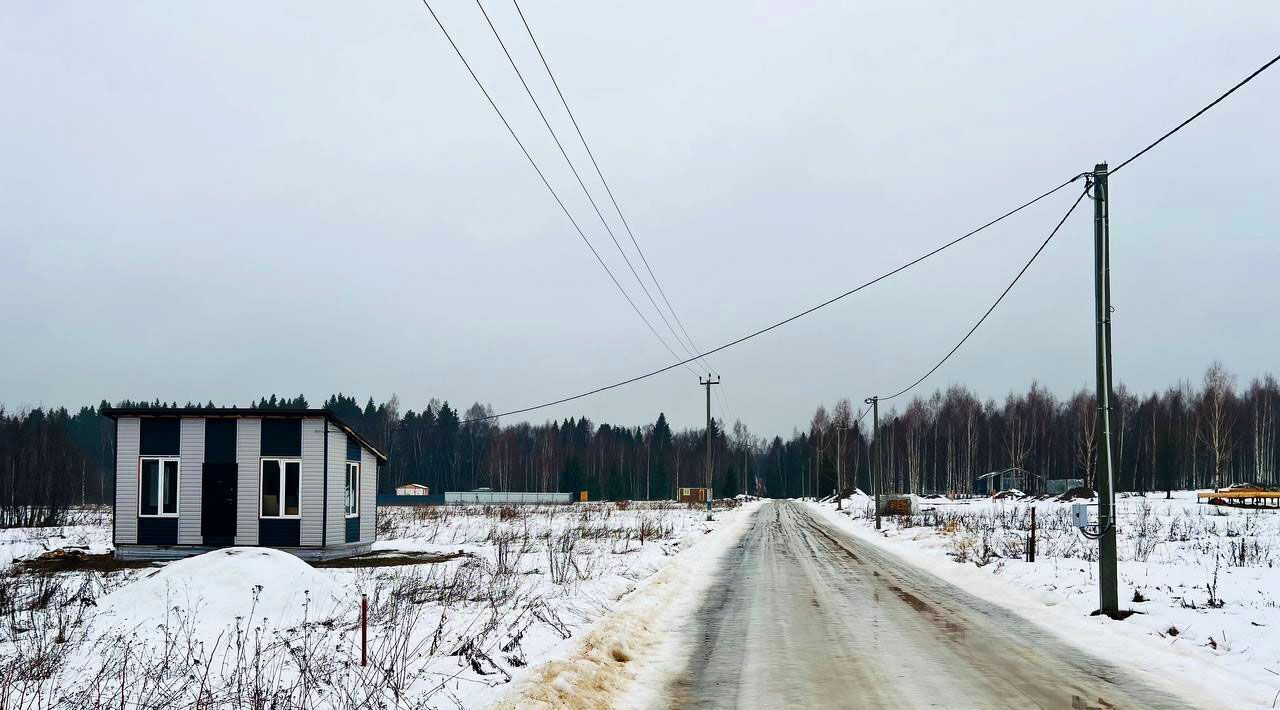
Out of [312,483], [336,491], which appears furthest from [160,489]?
[336,491]

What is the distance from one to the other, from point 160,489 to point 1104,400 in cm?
2537

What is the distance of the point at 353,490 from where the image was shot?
95.7 ft

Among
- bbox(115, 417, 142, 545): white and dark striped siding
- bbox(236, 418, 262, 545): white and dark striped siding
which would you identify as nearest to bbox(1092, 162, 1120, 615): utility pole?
bbox(236, 418, 262, 545): white and dark striped siding

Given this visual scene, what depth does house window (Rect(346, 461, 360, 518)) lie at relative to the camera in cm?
2833

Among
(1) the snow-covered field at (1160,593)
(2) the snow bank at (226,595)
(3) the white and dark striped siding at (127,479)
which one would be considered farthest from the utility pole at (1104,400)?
(3) the white and dark striped siding at (127,479)

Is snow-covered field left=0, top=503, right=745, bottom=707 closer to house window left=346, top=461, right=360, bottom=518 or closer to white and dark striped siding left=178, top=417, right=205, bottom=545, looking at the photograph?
white and dark striped siding left=178, top=417, right=205, bottom=545

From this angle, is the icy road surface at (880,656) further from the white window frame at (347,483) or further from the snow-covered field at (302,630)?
the white window frame at (347,483)

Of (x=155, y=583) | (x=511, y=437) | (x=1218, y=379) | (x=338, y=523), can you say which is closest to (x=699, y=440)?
(x=511, y=437)

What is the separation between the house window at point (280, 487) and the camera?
26266mm

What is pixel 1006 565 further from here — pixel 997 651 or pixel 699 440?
pixel 699 440

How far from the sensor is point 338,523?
26.9 metres

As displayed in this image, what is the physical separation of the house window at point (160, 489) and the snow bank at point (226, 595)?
38.3 ft

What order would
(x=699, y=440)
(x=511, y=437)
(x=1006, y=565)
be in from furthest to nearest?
(x=699, y=440)
(x=511, y=437)
(x=1006, y=565)

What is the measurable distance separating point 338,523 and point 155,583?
12279 millimetres
